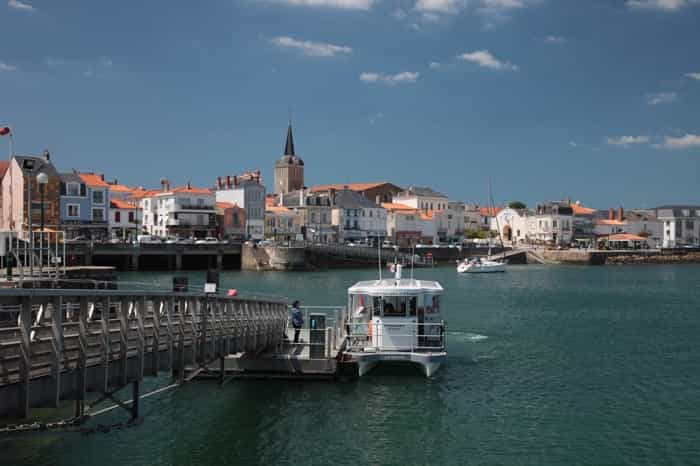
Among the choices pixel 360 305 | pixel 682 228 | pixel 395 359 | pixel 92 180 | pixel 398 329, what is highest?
pixel 92 180

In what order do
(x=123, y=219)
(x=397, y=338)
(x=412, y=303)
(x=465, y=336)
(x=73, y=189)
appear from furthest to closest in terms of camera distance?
1. (x=123, y=219)
2. (x=73, y=189)
3. (x=465, y=336)
4. (x=412, y=303)
5. (x=397, y=338)

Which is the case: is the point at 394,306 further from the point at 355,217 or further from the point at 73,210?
the point at 355,217

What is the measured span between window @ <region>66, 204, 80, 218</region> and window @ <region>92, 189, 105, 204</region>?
2.82 meters

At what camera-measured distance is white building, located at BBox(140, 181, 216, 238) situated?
374 ft

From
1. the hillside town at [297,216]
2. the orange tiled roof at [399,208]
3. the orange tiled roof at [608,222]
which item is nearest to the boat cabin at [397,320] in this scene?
the hillside town at [297,216]

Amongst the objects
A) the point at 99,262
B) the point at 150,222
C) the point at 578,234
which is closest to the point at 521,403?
the point at 99,262

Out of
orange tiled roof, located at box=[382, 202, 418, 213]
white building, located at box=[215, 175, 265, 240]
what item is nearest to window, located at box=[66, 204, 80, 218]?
white building, located at box=[215, 175, 265, 240]

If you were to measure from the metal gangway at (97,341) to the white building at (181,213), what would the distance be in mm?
94372

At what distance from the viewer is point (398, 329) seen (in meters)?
26.6

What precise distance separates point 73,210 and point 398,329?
81.3m

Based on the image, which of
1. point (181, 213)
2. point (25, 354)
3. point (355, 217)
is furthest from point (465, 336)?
point (355, 217)

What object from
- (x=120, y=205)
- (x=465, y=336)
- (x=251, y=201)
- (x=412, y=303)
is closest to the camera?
(x=412, y=303)

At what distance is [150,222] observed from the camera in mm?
117688

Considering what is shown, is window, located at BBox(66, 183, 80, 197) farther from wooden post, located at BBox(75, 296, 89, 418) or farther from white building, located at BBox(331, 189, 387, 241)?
wooden post, located at BBox(75, 296, 89, 418)
